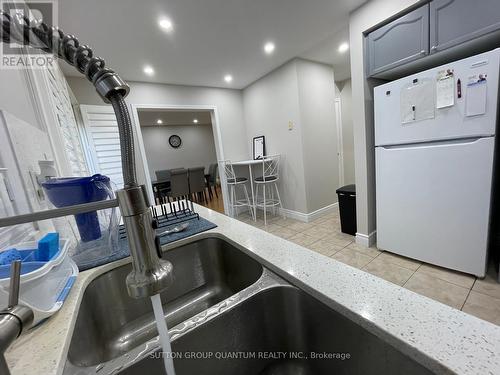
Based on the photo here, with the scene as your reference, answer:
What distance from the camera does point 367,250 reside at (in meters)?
2.09

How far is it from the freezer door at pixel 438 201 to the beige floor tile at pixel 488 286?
2.6 inches

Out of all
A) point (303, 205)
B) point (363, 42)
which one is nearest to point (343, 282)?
point (363, 42)

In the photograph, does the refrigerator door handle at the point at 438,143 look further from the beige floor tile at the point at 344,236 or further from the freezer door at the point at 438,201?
the beige floor tile at the point at 344,236

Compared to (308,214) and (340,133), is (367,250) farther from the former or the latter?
(340,133)

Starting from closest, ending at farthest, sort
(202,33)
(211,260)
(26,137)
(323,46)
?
1. (26,137)
2. (211,260)
3. (202,33)
4. (323,46)

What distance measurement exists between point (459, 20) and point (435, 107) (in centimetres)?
54

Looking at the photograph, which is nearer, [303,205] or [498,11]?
[498,11]

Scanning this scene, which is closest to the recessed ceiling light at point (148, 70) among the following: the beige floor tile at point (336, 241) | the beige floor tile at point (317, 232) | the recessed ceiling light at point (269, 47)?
the recessed ceiling light at point (269, 47)

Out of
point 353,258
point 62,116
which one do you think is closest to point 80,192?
point 62,116

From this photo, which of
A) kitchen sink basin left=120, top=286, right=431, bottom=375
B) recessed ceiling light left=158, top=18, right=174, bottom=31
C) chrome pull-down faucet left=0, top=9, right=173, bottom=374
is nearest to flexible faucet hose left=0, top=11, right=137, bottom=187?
chrome pull-down faucet left=0, top=9, right=173, bottom=374

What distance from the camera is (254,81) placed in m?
3.48

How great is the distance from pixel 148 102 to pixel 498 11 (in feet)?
11.4

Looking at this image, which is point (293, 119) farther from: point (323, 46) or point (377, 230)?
point (377, 230)

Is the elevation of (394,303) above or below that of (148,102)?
below
